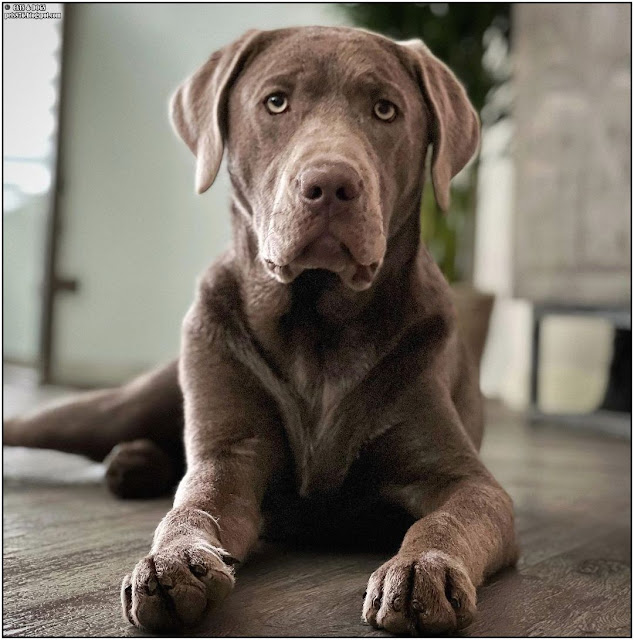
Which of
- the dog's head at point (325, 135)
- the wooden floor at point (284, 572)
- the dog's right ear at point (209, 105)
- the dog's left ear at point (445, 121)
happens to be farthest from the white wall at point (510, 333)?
the dog's right ear at point (209, 105)

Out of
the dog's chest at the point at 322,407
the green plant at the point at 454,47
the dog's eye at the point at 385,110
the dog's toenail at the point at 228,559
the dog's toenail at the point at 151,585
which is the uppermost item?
the green plant at the point at 454,47

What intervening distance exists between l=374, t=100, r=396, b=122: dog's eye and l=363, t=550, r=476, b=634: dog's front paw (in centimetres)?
91

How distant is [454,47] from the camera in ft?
17.7

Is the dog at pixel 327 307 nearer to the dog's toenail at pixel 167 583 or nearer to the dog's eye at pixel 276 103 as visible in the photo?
the dog's eye at pixel 276 103

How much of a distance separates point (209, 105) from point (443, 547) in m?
1.10

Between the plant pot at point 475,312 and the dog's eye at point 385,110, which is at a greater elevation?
the dog's eye at point 385,110

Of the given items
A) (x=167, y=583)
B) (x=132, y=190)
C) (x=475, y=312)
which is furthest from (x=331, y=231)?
(x=132, y=190)

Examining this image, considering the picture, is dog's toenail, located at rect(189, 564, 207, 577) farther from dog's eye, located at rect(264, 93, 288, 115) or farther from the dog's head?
dog's eye, located at rect(264, 93, 288, 115)

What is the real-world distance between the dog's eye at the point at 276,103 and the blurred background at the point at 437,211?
8.82 ft

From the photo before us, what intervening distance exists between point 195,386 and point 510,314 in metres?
4.85

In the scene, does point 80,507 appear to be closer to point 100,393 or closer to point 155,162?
point 100,393

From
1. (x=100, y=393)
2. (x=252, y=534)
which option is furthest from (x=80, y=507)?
(x=252, y=534)

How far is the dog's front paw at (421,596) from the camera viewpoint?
124 cm

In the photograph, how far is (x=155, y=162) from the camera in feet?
22.0
